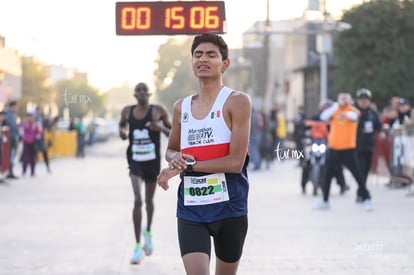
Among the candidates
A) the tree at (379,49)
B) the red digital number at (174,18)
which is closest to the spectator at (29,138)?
the red digital number at (174,18)

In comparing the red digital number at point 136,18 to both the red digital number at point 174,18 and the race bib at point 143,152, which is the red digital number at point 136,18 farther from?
the race bib at point 143,152

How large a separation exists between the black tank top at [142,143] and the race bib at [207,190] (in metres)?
4.13

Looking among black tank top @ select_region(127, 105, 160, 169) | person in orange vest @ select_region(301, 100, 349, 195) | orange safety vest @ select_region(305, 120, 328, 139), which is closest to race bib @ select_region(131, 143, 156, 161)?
black tank top @ select_region(127, 105, 160, 169)

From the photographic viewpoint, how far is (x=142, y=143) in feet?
31.7

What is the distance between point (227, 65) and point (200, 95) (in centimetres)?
25

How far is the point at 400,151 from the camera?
64.0 ft

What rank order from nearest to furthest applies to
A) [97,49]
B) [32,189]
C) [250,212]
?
1. [97,49]
2. [250,212]
3. [32,189]

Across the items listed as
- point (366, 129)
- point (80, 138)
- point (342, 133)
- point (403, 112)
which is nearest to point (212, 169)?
point (342, 133)

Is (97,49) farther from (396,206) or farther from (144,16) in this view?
(396,206)

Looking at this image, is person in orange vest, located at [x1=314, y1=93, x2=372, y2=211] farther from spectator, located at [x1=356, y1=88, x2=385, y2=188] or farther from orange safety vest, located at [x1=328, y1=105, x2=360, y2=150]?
spectator, located at [x1=356, y1=88, x2=385, y2=188]

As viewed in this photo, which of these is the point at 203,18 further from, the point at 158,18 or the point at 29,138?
the point at 29,138

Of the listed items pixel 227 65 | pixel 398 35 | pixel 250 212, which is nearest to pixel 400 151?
pixel 250 212

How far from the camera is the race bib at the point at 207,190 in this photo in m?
5.45

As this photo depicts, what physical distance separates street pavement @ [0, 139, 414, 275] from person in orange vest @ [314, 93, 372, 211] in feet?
0.98
